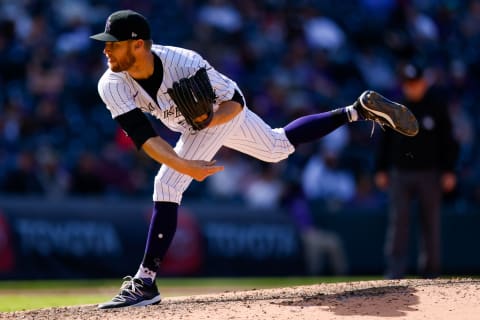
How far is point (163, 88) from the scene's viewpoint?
18.1 ft

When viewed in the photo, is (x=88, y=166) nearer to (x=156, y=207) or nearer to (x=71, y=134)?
(x=71, y=134)

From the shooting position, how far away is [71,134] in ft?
38.9

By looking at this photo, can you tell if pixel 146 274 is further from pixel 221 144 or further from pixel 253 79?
pixel 253 79

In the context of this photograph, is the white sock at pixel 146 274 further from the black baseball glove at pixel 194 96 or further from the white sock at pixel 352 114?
the white sock at pixel 352 114

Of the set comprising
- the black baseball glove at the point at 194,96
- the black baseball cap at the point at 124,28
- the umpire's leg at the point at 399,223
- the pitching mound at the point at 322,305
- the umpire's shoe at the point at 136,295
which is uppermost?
the black baseball cap at the point at 124,28

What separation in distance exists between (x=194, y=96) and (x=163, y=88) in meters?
0.27

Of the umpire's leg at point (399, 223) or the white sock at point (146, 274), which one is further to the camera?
the umpire's leg at point (399, 223)

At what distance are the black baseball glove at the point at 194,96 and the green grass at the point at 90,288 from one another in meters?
2.54

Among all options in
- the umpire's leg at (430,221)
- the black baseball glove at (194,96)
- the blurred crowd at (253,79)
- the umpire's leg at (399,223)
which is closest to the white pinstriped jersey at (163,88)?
the black baseball glove at (194,96)

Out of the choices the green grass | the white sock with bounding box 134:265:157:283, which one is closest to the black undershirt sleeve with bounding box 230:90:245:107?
the white sock with bounding box 134:265:157:283

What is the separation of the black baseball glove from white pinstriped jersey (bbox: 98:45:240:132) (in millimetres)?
140

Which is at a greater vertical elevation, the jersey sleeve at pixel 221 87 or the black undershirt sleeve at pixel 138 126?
the jersey sleeve at pixel 221 87

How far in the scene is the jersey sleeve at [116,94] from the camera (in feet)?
17.4

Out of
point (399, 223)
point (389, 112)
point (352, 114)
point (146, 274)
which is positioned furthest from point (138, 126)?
point (399, 223)
